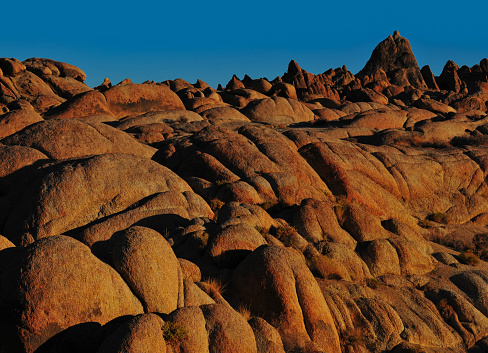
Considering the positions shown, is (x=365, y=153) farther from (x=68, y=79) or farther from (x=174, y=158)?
(x=68, y=79)

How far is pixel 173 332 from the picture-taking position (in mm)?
10609

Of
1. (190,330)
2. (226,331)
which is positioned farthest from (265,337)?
(190,330)

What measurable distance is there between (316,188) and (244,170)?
13.4ft

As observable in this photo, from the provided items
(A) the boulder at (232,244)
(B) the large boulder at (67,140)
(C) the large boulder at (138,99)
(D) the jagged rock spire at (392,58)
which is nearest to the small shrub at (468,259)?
(A) the boulder at (232,244)

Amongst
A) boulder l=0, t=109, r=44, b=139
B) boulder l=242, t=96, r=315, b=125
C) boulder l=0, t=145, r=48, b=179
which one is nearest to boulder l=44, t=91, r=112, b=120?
boulder l=0, t=109, r=44, b=139

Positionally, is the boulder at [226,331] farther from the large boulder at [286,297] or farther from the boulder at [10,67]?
the boulder at [10,67]

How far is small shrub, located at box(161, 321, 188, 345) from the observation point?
10492mm

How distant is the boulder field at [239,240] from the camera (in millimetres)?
10891

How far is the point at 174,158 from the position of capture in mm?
26094

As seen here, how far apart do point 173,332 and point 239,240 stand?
6.33m

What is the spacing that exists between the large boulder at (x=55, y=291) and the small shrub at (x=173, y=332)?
137cm

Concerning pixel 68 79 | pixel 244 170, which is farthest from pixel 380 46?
pixel 244 170

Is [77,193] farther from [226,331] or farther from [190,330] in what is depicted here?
[226,331]

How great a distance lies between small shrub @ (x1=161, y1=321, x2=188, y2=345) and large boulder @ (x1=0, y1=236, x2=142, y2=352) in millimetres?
1368
